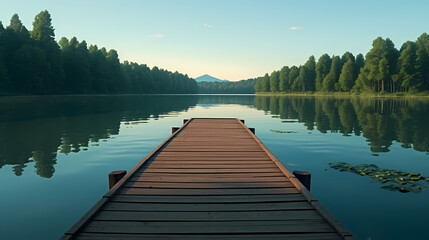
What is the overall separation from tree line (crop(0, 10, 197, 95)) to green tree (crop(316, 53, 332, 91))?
72824mm

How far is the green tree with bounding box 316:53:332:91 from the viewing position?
103356 mm

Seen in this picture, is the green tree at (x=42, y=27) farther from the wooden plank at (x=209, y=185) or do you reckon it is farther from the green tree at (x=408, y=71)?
the green tree at (x=408, y=71)

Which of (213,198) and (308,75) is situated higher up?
(308,75)

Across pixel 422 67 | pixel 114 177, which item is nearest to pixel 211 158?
pixel 114 177

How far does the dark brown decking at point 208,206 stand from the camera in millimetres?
4051

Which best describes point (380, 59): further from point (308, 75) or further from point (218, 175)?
point (218, 175)

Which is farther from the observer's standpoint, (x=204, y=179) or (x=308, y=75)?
(x=308, y=75)

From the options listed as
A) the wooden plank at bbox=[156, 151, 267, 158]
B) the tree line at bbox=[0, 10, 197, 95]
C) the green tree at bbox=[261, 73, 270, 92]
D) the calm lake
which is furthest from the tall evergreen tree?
the green tree at bbox=[261, 73, 270, 92]

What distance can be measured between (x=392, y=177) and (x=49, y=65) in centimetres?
7485

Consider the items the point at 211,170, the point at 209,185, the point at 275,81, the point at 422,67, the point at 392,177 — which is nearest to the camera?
the point at 209,185

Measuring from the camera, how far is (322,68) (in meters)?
104

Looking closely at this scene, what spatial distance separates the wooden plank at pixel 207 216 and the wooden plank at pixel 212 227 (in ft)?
0.41

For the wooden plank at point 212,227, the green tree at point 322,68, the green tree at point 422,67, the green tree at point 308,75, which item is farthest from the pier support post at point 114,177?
the green tree at point 308,75

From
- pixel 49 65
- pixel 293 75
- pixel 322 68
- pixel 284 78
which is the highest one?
pixel 322 68
